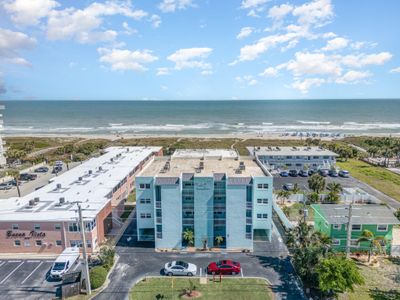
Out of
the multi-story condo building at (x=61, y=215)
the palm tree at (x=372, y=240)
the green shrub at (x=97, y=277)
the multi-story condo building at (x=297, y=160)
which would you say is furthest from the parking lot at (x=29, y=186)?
the palm tree at (x=372, y=240)

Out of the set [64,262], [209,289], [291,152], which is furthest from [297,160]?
[64,262]

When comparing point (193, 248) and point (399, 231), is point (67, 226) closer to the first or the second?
point (193, 248)

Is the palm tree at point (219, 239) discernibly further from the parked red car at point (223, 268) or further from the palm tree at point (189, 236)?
the parked red car at point (223, 268)

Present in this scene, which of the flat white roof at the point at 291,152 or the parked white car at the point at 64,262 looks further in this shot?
the flat white roof at the point at 291,152

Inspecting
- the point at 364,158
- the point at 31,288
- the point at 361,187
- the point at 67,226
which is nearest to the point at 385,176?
the point at 361,187

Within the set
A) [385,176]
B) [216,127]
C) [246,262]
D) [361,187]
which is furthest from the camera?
[216,127]

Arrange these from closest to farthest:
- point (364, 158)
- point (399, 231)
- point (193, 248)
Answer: point (193, 248), point (399, 231), point (364, 158)

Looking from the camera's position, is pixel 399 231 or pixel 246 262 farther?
pixel 399 231
